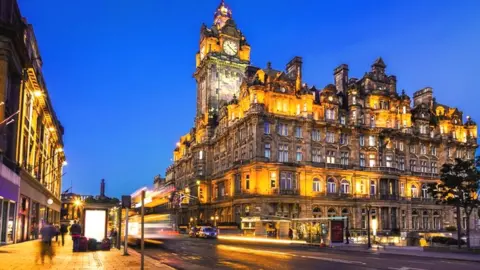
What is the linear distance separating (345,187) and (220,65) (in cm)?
3587

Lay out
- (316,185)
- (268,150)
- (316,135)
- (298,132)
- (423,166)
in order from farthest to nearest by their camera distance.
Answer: (423,166)
(316,135)
(298,132)
(316,185)
(268,150)

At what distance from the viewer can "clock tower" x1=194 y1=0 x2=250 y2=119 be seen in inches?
3770

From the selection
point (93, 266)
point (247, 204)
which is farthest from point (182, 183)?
point (93, 266)

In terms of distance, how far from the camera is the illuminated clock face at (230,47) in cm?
9719

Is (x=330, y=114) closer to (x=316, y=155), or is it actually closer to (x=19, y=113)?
(x=316, y=155)

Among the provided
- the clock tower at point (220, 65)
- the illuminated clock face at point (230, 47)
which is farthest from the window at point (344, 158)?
the illuminated clock face at point (230, 47)

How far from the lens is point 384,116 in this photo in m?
84.8

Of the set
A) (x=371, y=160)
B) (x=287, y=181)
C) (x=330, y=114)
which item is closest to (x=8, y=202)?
(x=287, y=181)

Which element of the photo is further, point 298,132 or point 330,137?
point 330,137

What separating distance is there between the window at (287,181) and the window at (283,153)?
7.59 ft

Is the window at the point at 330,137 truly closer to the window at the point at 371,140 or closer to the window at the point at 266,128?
the window at the point at 371,140

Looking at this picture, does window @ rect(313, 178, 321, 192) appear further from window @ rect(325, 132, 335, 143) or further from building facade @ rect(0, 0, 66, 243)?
building facade @ rect(0, 0, 66, 243)

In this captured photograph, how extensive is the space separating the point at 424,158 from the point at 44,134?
6761 centimetres

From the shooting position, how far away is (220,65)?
317 feet
